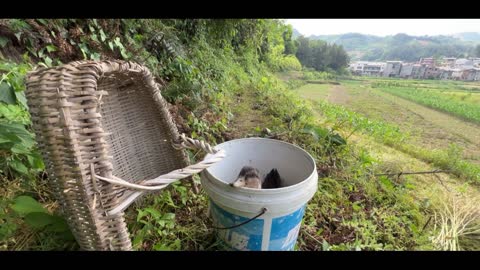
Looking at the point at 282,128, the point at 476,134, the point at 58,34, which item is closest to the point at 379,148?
the point at 476,134

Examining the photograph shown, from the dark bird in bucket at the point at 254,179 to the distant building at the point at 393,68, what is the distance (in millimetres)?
2211

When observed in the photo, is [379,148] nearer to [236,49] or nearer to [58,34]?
[58,34]

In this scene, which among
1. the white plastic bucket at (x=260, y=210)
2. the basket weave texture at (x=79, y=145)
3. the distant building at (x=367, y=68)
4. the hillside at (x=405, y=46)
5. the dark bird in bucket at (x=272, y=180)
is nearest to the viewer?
the basket weave texture at (x=79, y=145)

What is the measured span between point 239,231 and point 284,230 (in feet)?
0.63

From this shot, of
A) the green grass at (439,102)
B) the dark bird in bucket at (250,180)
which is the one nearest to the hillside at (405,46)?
the green grass at (439,102)

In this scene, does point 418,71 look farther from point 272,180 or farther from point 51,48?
point 51,48

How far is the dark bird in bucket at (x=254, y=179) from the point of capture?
1.19 metres

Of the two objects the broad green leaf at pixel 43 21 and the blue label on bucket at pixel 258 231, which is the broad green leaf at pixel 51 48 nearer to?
the broad green leaf at pixel 43 21

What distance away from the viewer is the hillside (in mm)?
2398

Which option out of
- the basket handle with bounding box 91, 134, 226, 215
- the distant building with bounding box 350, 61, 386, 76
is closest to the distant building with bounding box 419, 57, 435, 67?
the distant building with bounding box 350, 61, 386, 76

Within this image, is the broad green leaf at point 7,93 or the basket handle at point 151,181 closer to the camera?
the basket handle at point 151,181

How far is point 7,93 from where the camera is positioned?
109 centimetres

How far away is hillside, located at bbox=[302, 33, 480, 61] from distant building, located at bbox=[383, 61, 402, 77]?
0.06 metres
